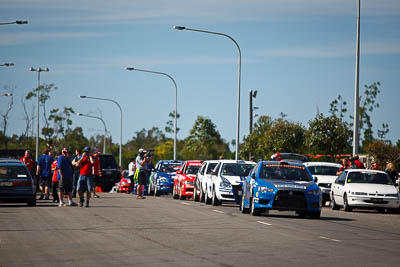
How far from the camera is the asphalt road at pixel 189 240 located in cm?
1230

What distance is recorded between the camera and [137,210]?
2514cm

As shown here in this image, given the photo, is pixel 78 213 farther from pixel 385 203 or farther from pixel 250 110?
pixel 250 110

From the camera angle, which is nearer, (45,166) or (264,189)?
(264,189)

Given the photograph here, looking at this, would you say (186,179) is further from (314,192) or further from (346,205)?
(314,192)

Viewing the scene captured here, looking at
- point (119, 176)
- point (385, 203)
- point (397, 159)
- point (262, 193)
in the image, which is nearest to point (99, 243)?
point (262, 193)

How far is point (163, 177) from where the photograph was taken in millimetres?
40594

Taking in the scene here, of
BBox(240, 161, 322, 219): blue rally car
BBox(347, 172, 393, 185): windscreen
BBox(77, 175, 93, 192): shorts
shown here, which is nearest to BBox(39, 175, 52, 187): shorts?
BBox(77, 175, 93, 192): shorts

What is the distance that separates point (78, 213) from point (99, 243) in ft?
28.8

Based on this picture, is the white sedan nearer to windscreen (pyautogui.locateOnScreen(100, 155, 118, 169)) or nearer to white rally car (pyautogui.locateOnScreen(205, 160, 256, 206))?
white rally car (pyautogui.locateOnScreen(205, 160, 256, 206))

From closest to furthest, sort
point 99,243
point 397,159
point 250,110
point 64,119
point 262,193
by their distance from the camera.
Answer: point 99,243, point 262,193, point 397,159, point 250,110, point 64,119

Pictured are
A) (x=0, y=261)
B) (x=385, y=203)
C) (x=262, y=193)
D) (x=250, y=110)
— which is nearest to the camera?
(x=0, y=261)

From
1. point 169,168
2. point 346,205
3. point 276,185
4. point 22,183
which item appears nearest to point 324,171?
point 346,205

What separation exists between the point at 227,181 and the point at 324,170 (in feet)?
24.5

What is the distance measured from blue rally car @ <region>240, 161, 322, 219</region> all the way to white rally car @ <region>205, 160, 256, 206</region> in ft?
15.0
